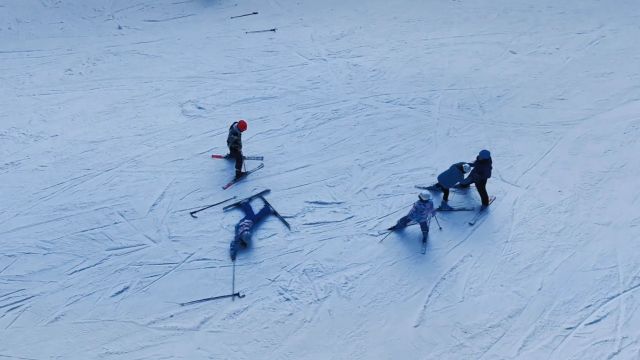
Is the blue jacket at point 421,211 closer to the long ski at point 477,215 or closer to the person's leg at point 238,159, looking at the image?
the long ski at point 477,215

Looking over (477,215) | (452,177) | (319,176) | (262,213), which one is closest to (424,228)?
(452,177)

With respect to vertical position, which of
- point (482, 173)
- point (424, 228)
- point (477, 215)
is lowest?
point (477, 215)

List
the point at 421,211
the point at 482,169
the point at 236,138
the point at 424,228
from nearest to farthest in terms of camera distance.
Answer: the point at 421,211 → the point at 424,228 → the point at 482,169 → the point at 236,138

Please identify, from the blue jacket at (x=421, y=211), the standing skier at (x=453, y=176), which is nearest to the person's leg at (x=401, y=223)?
the blue jacket at (x=421, y=211)

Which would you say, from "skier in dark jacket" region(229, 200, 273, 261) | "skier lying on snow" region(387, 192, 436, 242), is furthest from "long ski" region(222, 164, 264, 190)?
"skier lying on snow" region(387, 192, 436, 242)

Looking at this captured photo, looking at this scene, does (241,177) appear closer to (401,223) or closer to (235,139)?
(235,139)
